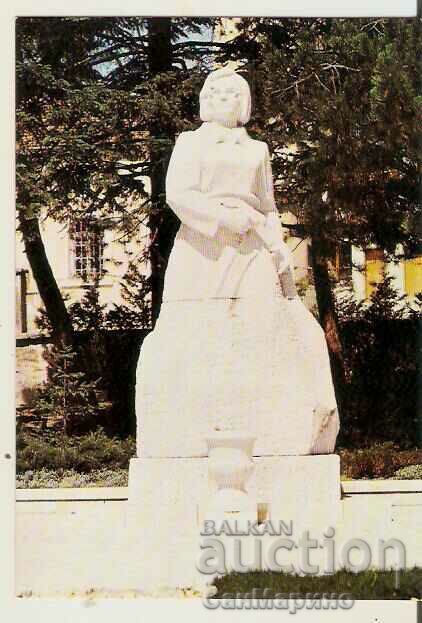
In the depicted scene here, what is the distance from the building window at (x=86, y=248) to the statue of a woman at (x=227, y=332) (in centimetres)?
425

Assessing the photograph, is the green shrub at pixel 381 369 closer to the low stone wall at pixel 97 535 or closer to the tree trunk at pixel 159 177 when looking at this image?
the tree trunk at pixel 159 177

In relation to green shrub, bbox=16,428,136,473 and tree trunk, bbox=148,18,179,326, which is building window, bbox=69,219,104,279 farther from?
green shrub, bbox=16,428,136,473

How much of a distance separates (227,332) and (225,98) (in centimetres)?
172

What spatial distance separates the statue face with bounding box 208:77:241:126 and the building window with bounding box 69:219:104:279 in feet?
14.1

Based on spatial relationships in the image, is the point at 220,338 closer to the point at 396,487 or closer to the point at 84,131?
the point at 396,487

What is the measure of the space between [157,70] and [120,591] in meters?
6.44

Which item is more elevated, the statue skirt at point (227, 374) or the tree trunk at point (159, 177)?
the tree trunk at point (159, 177)

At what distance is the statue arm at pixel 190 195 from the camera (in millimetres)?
8922

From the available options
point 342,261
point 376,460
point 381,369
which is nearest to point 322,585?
point 376,460

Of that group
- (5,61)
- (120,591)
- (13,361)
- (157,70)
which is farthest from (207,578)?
(157,70)

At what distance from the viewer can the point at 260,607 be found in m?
7.68

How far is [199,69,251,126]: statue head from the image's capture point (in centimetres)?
910

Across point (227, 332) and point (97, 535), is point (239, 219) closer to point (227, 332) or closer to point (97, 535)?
point (227, 332)

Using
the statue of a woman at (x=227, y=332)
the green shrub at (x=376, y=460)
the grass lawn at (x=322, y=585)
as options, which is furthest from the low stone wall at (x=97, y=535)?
the green shrub at (x=376, y=460)
